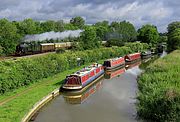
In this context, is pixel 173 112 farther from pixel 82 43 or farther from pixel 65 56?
pixel 82 43

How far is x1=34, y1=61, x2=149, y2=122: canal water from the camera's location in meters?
21.2

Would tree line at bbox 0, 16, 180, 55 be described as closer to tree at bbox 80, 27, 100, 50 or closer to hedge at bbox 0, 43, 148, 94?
tree at bbox 80, 27, 100, 50

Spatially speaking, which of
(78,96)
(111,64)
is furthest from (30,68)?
(111,64)

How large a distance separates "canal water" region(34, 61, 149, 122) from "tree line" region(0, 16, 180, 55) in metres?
24.0

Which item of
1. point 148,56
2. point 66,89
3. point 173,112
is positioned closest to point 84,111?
point 66,89

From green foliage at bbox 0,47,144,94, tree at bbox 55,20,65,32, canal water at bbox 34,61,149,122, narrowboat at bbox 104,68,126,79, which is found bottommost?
canal water at bbox 34,61,149,122

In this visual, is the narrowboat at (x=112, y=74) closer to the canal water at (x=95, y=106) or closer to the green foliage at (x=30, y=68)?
the green foliage at (x=30, y=68)

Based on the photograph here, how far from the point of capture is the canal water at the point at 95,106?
21.2m

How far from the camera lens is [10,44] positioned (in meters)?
56.4

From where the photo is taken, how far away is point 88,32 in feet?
219

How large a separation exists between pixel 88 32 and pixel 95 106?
141 feet

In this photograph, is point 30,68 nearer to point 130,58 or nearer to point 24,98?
point 24,98

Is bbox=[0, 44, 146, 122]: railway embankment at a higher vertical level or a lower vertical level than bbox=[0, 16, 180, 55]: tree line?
lower

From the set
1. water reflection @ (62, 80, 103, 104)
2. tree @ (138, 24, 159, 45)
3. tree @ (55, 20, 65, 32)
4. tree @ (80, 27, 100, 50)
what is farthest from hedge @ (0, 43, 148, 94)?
tree @ (55, 20, 65, 32)
